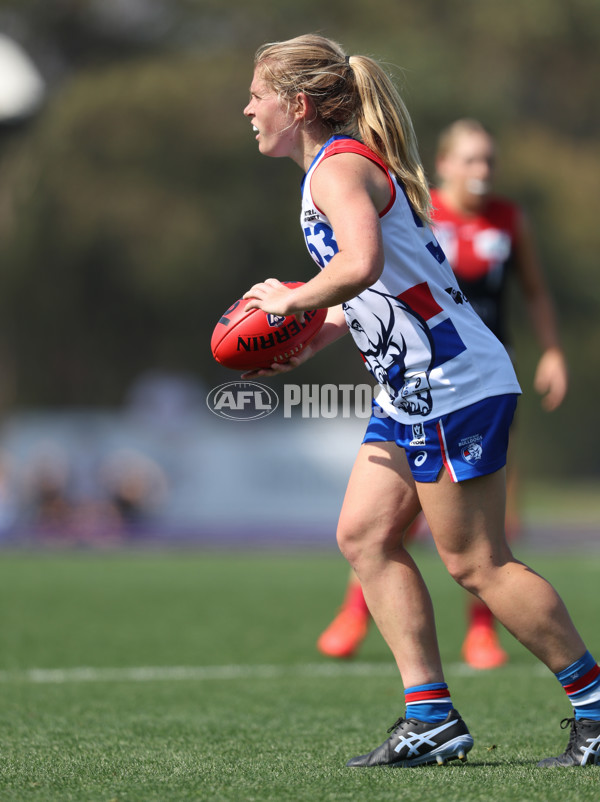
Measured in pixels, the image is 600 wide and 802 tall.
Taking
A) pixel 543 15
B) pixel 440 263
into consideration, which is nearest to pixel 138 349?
pixel 543 15

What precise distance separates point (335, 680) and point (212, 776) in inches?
85.8

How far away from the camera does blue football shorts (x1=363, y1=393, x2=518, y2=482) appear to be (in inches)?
130

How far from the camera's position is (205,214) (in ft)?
95.2

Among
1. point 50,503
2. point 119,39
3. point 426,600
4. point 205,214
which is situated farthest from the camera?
point 119,39

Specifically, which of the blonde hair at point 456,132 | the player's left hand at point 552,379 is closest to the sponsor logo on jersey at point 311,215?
the player's left hand at point 552,379

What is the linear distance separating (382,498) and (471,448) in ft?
1.14

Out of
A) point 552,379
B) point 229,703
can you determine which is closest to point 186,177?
point 552,379

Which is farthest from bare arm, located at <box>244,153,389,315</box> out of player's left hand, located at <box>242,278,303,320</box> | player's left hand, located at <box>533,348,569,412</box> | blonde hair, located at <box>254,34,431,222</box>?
player's left hand, located at <box>533,348,569,412</box>

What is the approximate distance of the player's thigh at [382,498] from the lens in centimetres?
353

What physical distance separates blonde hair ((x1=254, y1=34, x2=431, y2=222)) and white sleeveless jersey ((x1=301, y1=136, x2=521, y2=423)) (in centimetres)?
6

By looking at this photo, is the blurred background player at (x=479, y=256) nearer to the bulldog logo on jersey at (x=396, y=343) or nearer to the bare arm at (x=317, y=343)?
the bare arm at (x=317, y=343)

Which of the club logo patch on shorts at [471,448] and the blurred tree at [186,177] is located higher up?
the blurred tree at [186,177]

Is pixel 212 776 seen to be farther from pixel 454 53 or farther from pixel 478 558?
pixel 454 53

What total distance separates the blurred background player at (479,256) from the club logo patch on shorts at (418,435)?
2.53 m
